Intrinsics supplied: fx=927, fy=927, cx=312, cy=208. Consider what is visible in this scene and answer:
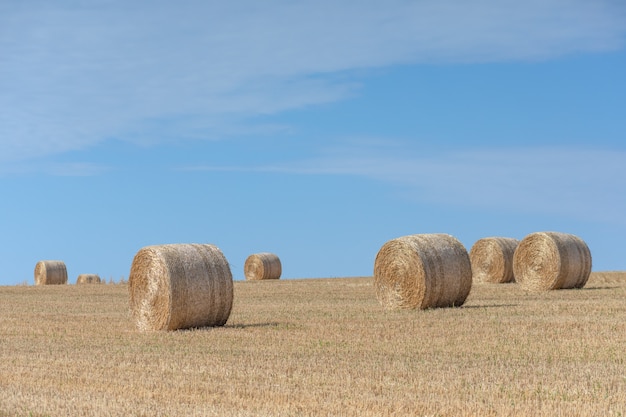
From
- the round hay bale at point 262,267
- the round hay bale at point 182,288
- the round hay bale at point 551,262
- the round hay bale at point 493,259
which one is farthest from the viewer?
the round hay bale at point 262,267

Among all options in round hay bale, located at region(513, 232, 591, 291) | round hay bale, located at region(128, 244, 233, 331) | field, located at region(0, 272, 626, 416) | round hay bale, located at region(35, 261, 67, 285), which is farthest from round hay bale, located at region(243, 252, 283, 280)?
round hay bale, located at region(128, 244, 233, 331)

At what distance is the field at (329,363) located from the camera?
941cm

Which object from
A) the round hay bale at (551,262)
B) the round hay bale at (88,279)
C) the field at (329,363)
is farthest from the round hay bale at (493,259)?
the round hay bale at (88,279)

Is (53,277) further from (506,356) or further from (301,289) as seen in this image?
(506,356)

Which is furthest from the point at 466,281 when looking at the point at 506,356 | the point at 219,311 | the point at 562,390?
the point at 562,390

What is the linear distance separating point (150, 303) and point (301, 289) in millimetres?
13924

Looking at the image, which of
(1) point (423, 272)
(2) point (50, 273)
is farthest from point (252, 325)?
(2) point (50, 273)

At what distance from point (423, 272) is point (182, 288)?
6015mm

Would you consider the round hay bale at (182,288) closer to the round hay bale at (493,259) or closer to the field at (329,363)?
the field at (329,363)

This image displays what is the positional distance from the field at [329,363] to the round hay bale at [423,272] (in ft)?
2.13

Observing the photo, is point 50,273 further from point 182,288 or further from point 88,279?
point 182,288

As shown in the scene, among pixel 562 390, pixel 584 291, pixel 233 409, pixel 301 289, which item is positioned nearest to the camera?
pixel 233 409

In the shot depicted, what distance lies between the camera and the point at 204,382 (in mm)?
10844

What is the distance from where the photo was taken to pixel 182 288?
17656 millimetres
